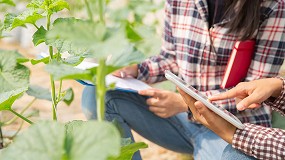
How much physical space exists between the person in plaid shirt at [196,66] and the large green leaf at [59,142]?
853mm

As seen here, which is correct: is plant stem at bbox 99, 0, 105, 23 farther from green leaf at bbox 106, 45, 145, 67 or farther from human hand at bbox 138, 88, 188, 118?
human hand at bbox 138, 88, 188, 118

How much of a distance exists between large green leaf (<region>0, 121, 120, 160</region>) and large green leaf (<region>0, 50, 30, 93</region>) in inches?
24.3

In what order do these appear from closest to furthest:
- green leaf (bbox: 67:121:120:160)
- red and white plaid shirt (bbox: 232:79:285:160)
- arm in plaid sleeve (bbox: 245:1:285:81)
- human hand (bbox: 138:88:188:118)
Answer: green leaf (bbox: 67:121:120:160)
red and white plaid shirt (bbox: 232:79:285:160)
arm in plaid sleeve (bbox: 245:1:285:81)
human hand (bbox: 138:88:188:118)

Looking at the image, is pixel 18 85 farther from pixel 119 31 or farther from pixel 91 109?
pixel 119 31

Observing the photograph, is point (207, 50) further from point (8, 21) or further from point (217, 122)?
point (8, 21)

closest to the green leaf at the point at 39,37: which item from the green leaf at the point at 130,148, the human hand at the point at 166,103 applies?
the green leaf at the point at 130,148

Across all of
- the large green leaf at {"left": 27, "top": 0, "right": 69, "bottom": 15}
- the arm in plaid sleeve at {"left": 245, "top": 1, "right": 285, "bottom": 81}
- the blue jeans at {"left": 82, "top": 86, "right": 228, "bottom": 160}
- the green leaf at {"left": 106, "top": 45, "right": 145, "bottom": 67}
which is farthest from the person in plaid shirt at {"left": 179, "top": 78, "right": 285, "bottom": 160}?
the green leaf at {"left": 106, "top": 45, "right": 145, "bottom": 67}

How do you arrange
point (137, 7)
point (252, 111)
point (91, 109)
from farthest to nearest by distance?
point (137, 7) → point (91, 109) → point (252, 111)

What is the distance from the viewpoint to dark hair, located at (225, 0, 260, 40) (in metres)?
1.42

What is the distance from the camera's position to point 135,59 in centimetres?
72

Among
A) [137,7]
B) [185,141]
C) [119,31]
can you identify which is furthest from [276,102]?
[137,7]

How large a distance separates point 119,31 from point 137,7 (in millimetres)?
2828

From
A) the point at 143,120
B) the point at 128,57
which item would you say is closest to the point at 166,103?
the point at 143,120

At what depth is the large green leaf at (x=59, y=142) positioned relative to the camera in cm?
64
